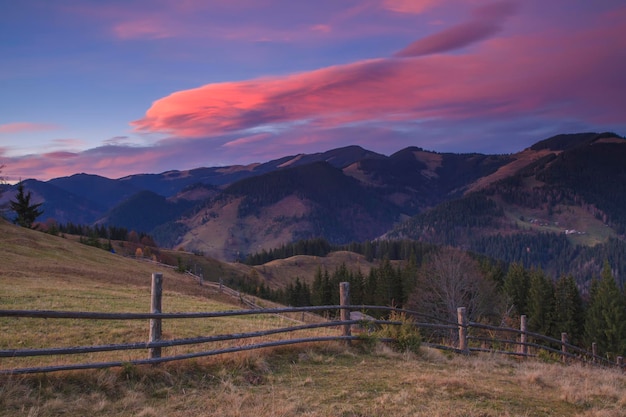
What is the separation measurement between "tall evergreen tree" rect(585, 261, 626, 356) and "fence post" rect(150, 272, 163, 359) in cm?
6641

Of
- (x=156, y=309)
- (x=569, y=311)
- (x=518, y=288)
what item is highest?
(x=156, y=309)

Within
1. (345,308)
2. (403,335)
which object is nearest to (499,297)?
(403,335)

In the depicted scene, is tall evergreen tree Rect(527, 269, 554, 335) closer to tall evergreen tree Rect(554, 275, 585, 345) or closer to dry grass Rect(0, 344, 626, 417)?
tall evergreen tree Rect(554, 275, 585, 345)

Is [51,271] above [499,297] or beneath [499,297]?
above

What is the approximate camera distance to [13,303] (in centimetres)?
1712

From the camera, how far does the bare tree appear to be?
5106cm

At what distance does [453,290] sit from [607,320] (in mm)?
27209

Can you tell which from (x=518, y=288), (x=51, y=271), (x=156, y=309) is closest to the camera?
(x=156, y=309)

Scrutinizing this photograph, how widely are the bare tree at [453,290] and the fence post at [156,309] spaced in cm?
4383

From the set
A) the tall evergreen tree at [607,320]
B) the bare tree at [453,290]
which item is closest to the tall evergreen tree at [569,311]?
the tall evergreen tree at [607,320]

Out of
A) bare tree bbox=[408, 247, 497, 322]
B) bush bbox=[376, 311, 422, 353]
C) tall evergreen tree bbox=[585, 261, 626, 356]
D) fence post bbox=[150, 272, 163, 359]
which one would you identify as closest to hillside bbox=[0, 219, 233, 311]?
fence post bbox=[150, 272, 163, 359]

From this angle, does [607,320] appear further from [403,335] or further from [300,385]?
[300,385]

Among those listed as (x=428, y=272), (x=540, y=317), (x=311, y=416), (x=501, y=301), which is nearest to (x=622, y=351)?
(x=540, y=317)

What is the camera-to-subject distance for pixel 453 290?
50031mm
